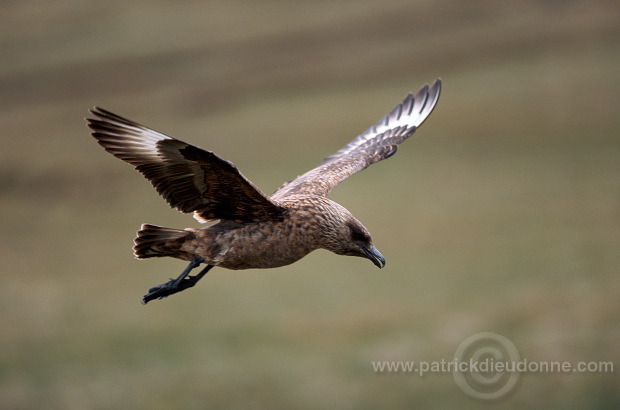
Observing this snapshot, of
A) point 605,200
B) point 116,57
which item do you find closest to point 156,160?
point 605,200

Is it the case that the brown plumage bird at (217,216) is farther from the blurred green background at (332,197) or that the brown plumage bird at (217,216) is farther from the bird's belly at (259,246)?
the blurred green background at (332,197)

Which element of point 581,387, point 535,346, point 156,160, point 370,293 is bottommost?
point 156,160

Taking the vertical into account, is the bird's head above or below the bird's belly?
above

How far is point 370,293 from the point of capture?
26.5 meters

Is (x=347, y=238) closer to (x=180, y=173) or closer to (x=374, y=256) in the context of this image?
(x=374, y=256)

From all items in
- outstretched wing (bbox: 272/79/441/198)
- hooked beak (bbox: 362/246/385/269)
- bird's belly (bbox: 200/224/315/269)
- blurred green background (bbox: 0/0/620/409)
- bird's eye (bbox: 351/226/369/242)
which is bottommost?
bird's belly (bbox: 200/224/315/269)

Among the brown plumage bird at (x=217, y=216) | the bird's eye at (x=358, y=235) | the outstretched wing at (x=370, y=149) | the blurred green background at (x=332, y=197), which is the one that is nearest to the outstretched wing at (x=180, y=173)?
the brown plumage bird at (x=217, y=216)

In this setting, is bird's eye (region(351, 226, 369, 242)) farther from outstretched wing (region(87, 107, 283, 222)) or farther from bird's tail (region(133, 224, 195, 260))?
bird's tail (region(133, 224, 195, 260))

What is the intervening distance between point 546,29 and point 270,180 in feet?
49.3

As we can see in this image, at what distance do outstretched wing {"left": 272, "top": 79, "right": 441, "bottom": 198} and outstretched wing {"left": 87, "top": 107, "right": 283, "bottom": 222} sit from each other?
3.03 feet

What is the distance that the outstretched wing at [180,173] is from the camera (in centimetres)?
668

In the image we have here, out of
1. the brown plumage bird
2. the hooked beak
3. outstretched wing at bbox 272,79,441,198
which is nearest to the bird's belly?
the brown plumage bird

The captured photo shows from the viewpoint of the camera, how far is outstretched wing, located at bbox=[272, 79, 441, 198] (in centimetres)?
818

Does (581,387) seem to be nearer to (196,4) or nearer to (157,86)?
(157,86)
